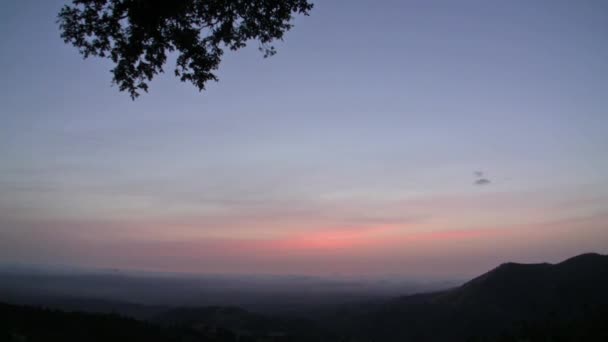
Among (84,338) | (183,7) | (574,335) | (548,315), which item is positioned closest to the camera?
(183,7)

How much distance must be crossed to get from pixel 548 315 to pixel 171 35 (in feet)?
332

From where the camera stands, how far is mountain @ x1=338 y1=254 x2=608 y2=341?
91.1 m

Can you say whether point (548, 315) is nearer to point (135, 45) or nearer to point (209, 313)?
point (209, 313)

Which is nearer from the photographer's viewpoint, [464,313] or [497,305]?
[464,313]

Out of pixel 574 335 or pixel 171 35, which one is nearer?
pixel 171 35

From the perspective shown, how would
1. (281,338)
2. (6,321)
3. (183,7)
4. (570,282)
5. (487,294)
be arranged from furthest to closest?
(487,294), (570,282), (281,338), (6,321), (183,7)

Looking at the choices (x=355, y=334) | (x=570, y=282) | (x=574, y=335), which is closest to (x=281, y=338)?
(x=355, y=334)

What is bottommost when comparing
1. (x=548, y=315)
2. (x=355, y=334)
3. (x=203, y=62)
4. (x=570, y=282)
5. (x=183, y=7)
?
(x=355, y=334)

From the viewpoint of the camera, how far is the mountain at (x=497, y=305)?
91062 mm

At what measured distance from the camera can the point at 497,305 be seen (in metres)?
104

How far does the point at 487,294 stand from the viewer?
109938 mm

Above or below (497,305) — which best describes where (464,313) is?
below

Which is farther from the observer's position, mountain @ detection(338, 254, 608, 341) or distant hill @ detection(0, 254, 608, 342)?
mountain @ detection(338, 254, 608, 341)

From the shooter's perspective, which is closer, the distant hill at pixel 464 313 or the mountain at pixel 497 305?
the distant hill at pixel 464 313
